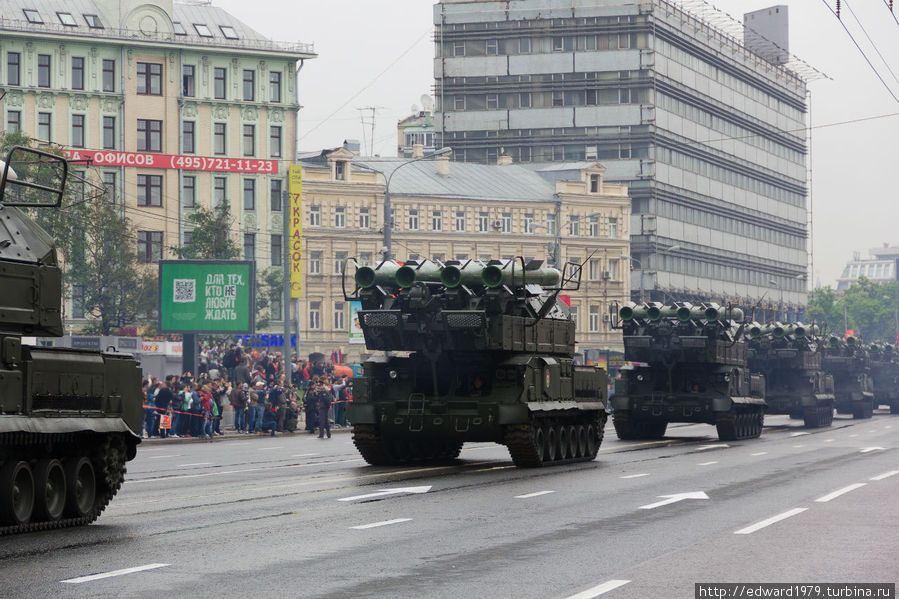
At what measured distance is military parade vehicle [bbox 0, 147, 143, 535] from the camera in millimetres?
14414

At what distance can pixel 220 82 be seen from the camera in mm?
81125

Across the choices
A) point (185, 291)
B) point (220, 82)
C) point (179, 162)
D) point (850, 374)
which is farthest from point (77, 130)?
point (850, 374)

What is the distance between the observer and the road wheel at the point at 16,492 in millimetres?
14312

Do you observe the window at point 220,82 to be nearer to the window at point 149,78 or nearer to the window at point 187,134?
the window at point 187,134

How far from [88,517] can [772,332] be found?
108 ft

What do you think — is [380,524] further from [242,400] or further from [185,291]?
[185,291]

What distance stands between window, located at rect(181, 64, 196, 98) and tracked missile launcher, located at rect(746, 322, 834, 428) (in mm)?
42343

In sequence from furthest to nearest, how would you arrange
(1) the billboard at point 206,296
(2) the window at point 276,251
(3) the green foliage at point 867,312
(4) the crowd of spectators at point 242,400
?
1. (3) the green foliage at point 867,312
2. (2) the window at point 276,251
3. (1) the billboard at point 206,296
4. (4) the crowd of spectators at point 242,400

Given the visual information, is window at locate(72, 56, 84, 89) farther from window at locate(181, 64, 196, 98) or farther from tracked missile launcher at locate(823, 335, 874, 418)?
tracked missile launcher at locate(823, 335, 874, 418)

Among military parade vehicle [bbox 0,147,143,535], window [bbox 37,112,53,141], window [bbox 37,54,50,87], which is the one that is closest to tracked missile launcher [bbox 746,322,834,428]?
military parade vehicle [bbox 0,147,143,535]

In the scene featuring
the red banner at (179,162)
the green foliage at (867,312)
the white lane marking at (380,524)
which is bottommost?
the white lane marking at (380,524)

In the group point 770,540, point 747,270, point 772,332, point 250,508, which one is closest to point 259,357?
point 772,332

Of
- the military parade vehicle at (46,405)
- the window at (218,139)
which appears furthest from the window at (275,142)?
the military parade vehicle at (46,405)

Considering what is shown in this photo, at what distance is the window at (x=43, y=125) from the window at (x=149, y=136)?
4456mm
